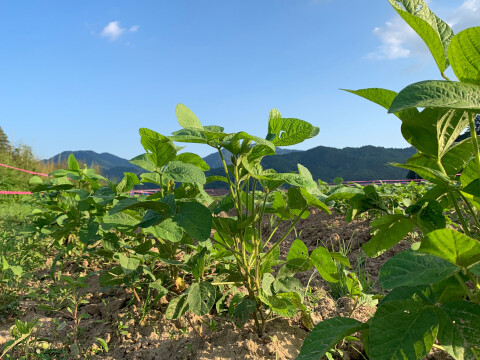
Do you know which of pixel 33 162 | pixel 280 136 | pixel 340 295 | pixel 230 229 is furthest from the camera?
pixel 33 162

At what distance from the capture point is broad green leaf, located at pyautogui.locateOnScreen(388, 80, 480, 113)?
21.1 inches

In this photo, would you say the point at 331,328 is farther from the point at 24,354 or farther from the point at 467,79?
the point at 24,354

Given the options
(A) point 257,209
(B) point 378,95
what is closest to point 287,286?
(A) point 257,209

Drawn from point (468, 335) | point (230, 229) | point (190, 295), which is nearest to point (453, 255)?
point (468, 335)

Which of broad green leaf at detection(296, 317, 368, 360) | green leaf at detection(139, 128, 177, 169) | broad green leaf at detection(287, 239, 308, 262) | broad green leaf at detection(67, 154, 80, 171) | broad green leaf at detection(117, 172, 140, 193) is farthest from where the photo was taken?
broad green leaf at detection(67, 154, 80, 171)

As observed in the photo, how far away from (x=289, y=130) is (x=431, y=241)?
2.16 ft

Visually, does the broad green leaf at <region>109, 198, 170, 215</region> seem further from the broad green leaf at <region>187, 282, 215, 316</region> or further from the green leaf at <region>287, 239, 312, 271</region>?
the green leaf at <region>287, 239, 312, 271</region>

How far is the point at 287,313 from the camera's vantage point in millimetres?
1341

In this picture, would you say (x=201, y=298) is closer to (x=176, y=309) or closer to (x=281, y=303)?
(x=176, y=309)

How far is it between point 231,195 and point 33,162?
1616 centimetres

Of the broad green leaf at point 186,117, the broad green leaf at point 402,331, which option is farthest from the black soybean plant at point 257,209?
the broad green leaf at point 402,331

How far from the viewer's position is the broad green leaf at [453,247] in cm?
59

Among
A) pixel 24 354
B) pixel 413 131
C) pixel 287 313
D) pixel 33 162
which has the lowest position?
pixel 24 354

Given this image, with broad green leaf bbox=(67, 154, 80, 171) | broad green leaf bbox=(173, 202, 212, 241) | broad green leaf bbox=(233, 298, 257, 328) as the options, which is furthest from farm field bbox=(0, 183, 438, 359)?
broad green leaf bbox=(67, 154, 80, 171)
